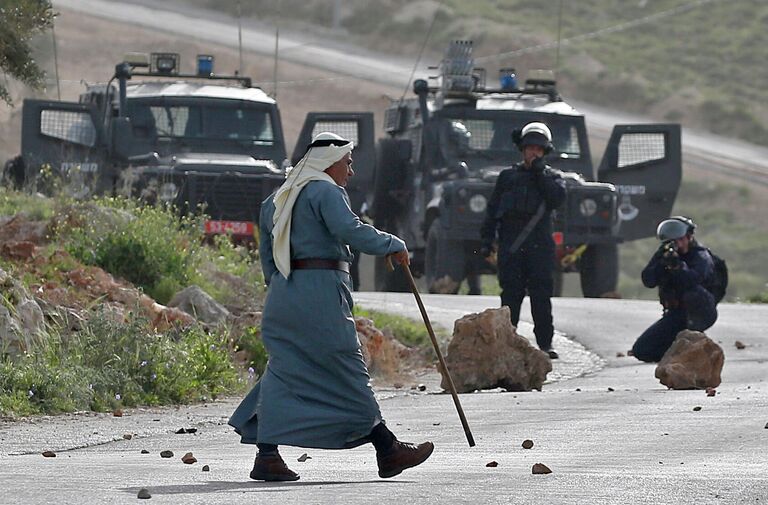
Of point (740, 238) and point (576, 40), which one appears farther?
point (576, 40)

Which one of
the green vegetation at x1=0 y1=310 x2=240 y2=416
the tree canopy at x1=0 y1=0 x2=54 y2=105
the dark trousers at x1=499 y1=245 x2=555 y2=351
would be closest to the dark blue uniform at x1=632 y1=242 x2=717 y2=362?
the dark trousers at x1=499 y1=245 x2=555 y2=351

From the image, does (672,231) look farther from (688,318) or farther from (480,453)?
(480,453)

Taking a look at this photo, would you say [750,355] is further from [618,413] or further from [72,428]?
[72,428]

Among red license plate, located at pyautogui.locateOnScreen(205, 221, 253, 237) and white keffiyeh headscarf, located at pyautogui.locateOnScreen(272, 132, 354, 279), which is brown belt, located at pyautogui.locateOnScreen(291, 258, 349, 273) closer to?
white keffiyeh headscarf, located at pyautogui.locateOnScreen(272, 132, 354, 279)

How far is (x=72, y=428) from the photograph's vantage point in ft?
37.3

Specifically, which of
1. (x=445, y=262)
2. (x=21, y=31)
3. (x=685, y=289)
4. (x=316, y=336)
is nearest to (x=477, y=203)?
(x=445, y=262)

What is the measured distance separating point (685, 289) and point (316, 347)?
7.28 meters

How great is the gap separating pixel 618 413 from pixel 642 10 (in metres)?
62.6

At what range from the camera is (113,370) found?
12984 mm

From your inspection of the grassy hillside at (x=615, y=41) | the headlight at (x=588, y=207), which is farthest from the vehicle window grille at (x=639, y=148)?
the grassy hillside at (x=615, y=41)

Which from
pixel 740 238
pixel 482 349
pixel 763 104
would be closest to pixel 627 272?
pixel 740 238

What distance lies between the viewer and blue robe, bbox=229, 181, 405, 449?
874cm

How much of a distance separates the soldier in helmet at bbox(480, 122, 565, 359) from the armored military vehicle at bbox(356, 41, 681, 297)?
7167 millimetres

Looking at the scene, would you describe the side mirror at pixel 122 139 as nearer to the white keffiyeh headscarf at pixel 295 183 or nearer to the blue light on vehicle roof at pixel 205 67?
the blue light on vehicle roof at pixel 205 67
